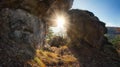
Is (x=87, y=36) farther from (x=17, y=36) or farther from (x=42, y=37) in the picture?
(x=17, y=36)

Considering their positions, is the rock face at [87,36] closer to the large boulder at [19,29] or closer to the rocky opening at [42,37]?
the rocky opening at [42,37]

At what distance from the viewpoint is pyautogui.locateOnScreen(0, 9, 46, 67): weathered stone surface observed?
20427 mm

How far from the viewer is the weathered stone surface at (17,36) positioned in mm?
20427

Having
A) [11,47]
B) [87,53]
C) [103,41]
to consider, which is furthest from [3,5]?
[103,41]

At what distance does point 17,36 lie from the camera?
80.2 ft

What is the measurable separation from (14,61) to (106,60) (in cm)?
2299

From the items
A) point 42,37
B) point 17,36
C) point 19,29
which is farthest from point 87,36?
point 17,36

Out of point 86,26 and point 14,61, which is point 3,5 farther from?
point 86,26

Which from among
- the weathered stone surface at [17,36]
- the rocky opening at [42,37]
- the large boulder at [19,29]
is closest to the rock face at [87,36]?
the rocky opening at [42,37]

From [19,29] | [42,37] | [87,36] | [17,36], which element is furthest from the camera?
[87,36]

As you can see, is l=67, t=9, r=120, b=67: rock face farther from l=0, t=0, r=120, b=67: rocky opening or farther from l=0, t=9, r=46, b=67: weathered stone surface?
l=0, t=9, r=46, b=67: weathered stone surface

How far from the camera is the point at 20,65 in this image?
20.1m

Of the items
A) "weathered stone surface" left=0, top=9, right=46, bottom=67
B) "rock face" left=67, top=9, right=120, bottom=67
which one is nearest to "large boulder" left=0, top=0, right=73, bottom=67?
"weathered stone surface" left=0, top=9, right=46, bottom=67

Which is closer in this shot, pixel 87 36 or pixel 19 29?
pixel 19 29
